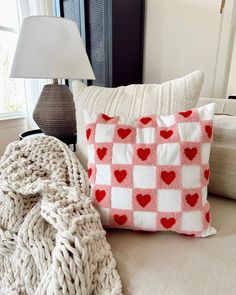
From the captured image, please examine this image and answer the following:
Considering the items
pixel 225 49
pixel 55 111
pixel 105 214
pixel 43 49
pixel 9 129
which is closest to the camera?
pixel 105 214

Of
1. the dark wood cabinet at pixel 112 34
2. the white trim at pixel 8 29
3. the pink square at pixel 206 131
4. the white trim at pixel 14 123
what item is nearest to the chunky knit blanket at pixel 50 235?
the pink square at pixel 206 131

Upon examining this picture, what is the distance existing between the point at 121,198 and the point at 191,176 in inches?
7.4

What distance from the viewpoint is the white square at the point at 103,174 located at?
1.96 feet

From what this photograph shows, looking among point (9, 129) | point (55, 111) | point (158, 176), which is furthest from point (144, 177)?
point (9, 129)

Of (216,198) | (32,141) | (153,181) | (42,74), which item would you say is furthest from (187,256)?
(42,74)

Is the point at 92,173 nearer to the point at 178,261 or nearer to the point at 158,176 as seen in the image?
the point at 158,176

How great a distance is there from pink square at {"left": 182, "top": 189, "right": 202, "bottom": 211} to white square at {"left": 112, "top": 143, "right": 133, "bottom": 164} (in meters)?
0.17

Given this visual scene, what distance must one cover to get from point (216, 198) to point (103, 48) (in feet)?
4.49

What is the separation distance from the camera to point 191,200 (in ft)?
1.86

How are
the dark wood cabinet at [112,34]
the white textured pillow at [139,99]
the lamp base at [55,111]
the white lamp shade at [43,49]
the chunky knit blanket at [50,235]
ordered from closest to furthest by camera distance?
the chunky knit blanket at [50,235]
the white textured pillow at [139,99]
the white lamp shade at [43,49]
the lamp base at [55,111]
the dark wood cabinet at [112,34]

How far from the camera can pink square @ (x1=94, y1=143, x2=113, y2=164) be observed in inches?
23.7

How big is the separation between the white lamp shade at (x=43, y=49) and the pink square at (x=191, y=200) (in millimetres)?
732

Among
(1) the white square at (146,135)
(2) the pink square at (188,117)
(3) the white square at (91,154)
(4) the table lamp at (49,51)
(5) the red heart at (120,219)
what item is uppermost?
(4) the table lamp at (49,51)

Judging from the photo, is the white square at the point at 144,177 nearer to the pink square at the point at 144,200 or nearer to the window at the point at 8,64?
the pink square at the point at 144,200
